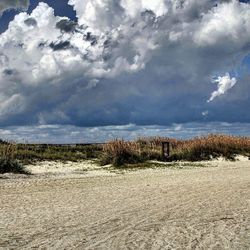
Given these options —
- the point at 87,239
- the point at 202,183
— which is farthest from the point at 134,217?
the point at 202,183

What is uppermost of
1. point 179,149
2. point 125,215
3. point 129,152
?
point 179,149

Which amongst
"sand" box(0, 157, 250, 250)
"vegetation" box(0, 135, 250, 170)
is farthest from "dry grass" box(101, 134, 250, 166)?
"sand" box(0, 157, 250, 250)

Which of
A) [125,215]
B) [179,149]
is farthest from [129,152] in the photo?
[125,215]

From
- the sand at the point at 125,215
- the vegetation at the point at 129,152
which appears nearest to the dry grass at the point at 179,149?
the vegetation at the point at 129,152

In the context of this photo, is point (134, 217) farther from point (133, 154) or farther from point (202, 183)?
point (133, 154)

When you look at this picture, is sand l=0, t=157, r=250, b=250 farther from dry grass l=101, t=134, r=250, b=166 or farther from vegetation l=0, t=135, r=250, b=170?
dry grass l=101, t=134, r=250, b=166

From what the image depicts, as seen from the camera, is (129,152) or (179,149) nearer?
(129,152)

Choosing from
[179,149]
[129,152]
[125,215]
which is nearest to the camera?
[125,215]

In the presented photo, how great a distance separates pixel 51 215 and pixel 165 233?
2.62m

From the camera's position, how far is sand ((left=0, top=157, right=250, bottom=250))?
861 centimetres

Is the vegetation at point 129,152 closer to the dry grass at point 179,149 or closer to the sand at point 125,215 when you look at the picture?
the dry grass at point 179,149

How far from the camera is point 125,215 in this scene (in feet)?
35.6

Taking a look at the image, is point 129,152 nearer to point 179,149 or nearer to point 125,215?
point 179,149

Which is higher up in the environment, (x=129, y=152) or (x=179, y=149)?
(x=179, y=149)
